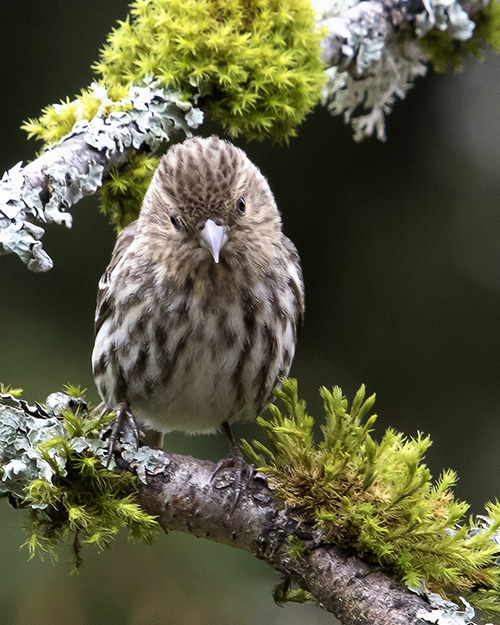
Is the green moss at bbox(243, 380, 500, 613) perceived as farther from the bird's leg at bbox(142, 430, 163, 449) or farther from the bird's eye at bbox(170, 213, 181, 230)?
the bird's leg at bbox(142, 430, 163, 449)

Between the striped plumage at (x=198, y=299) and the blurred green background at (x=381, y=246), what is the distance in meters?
1.04

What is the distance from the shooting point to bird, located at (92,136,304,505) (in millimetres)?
2176

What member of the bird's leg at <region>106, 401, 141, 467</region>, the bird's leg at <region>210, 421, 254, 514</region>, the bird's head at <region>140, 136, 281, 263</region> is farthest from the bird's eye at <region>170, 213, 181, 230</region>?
the bird's leg at <region>210, 421, 254, 514</region>

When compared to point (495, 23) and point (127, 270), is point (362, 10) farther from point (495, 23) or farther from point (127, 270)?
point (127, 270)

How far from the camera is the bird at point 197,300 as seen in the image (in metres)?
2.18

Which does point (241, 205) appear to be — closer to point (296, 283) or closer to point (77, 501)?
point (296, 283)

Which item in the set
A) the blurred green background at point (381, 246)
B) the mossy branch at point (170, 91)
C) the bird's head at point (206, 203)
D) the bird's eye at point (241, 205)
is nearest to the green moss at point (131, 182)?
the mossy branch at point (170, 91)

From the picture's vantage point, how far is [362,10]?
2797 millimetres

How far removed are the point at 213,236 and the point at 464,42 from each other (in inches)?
56.4

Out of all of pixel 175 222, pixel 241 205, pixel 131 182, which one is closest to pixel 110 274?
pixel 131 182

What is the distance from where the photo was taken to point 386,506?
1.71 m

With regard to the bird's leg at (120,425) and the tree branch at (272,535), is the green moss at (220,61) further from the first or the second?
the tree branch at (272,535)

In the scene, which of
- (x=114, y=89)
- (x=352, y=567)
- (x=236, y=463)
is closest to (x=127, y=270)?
(x=114, y=89)

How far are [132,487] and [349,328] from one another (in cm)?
200
